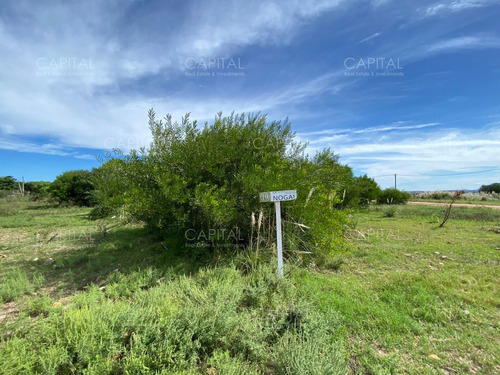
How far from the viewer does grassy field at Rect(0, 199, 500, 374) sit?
5.84ft

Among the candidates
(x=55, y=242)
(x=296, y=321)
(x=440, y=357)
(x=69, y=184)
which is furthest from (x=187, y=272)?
(x=69, y=184)

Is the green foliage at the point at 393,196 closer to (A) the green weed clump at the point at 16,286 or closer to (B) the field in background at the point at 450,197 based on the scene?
(B) the field in background at the point at 450,197

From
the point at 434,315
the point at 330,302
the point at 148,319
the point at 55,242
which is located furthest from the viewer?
the point at 55,242

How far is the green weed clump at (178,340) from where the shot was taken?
66.2 inches

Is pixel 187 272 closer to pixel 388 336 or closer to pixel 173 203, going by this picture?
pixel 173 203

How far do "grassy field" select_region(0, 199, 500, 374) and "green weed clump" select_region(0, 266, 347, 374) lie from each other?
0.04ft

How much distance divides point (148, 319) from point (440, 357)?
2.70 metres

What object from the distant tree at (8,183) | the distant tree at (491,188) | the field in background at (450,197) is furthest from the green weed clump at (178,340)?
the distant tree at (491,188)

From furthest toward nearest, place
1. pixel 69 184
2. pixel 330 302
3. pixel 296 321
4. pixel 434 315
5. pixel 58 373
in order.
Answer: pixel 69 184, pixel 330 302, pixel 434 315, pixel 296 321, pixel 58 373

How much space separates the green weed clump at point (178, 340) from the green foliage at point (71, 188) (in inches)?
718

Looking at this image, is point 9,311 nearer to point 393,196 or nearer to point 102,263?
point 102,263

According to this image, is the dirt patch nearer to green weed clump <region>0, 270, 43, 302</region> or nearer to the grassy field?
the grassy field

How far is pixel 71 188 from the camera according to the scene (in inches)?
704

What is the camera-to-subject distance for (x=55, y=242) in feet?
21.7
